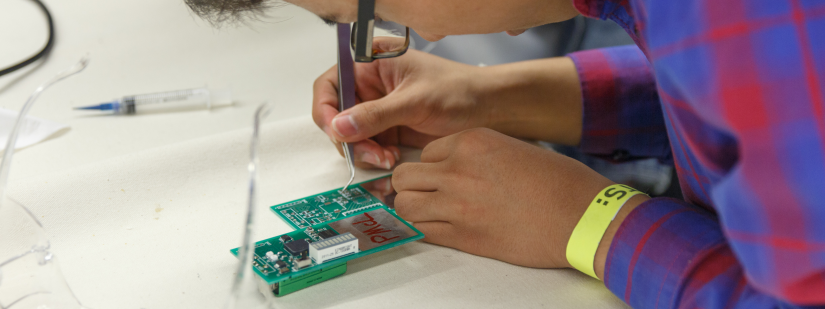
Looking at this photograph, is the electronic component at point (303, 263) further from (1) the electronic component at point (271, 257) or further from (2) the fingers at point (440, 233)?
(2) the fingers at point (440, 233)

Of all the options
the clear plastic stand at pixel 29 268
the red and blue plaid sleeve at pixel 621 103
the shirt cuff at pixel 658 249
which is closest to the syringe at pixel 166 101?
the clear plastic stand at pixel 29 268

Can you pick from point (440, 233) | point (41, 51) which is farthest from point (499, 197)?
point (41, 51)

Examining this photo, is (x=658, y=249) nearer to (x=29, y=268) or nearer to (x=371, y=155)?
(x=371, y=155)

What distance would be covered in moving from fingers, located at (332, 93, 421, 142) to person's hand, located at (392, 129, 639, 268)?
12 centimetres

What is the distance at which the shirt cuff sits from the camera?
59 centimetres

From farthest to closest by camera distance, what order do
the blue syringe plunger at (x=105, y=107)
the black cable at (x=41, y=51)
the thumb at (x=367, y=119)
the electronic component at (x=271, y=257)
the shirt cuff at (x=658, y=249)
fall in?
the black cable at (x=41, y=51), the blue syringe plunger at (x=105, y=107), the thumb at (x=367, y=119), the electronic component at (x=271, y=257), the shirt cuff at (x=658, y=249)

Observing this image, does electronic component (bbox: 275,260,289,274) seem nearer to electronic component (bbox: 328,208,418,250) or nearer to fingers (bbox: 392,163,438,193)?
electronic component (bbox: 328,208,418,250)

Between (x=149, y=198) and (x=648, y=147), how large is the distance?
2.77 ft

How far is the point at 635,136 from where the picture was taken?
3.50ft

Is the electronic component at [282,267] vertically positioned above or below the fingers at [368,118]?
below

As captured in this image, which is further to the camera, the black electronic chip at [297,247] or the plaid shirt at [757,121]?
the black electronic chip at [297,247]

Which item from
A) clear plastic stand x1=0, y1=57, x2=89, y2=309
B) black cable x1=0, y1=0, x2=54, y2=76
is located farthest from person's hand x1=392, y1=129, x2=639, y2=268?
black cable x1=0, y1=0, x2=54, y2=76

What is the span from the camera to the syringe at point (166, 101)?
1.17m

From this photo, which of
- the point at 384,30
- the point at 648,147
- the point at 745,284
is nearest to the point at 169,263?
the point at 384,30
